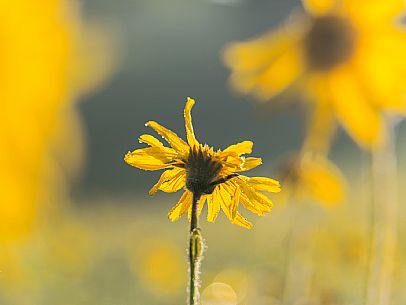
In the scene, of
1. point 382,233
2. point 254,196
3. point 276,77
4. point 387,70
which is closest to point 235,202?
point 254,196

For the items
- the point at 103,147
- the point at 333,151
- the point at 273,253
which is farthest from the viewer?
the point at 103,147

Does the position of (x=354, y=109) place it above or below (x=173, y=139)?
above

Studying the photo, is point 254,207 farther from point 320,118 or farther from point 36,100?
point 320,118

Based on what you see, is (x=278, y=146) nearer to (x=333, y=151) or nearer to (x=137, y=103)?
(x=333, y=151)

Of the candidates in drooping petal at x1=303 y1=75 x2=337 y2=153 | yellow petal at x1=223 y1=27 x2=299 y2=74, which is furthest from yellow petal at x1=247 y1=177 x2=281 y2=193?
yellow petal at x1=223 y1=27 x2=299 y2=74

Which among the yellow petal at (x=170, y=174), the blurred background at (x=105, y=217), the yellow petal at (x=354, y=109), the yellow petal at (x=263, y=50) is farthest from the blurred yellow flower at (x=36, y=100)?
the yellow petal at (x=263, y=50)

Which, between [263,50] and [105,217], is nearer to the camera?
[263,50]

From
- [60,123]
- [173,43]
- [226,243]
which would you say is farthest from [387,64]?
[173,43]
